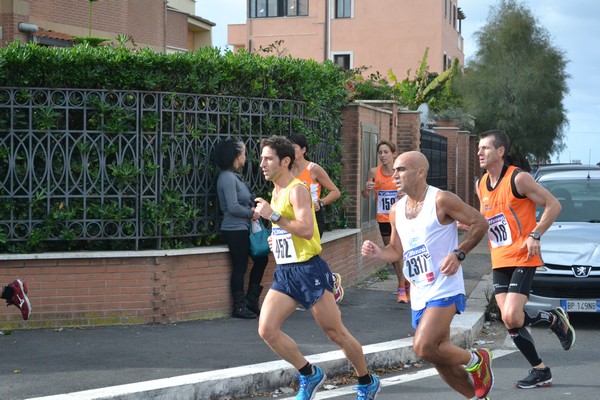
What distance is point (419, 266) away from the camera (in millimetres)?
6695

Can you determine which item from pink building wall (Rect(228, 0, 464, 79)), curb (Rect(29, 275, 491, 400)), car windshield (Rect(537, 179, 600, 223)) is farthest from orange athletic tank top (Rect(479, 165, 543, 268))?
pink building wall (Rect(228, 0, 464, 79))

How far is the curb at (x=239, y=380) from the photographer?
7129 millimetres

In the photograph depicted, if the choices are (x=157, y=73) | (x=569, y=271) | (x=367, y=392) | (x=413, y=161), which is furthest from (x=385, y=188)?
(x=413, y=161)

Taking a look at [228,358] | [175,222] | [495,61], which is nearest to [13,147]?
[175,222]

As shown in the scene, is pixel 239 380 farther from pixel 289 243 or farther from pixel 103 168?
pixel 103 168

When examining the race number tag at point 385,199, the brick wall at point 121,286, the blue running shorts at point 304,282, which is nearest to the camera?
the blue running shorts at point 304,282

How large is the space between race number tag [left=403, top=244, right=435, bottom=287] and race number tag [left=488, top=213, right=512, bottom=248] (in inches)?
66.1

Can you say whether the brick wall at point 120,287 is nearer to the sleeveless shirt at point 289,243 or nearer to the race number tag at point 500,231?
the sleeveless shirt at point 289,243

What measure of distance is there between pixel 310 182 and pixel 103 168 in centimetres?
226

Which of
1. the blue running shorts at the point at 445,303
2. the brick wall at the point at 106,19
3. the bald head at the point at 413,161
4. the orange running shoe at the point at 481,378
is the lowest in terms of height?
the orange running shoe at the point at 481,378

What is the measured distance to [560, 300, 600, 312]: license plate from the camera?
426 inches

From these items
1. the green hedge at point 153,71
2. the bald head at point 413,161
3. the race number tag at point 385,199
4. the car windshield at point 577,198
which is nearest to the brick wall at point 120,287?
the green hedge at point 153,71

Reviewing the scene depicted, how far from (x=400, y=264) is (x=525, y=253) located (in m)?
4.58

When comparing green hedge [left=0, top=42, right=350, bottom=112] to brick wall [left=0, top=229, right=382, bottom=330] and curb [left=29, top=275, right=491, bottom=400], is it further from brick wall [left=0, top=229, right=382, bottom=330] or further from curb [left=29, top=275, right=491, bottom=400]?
curb [left=29, top=275, right=491, bottom=400]
